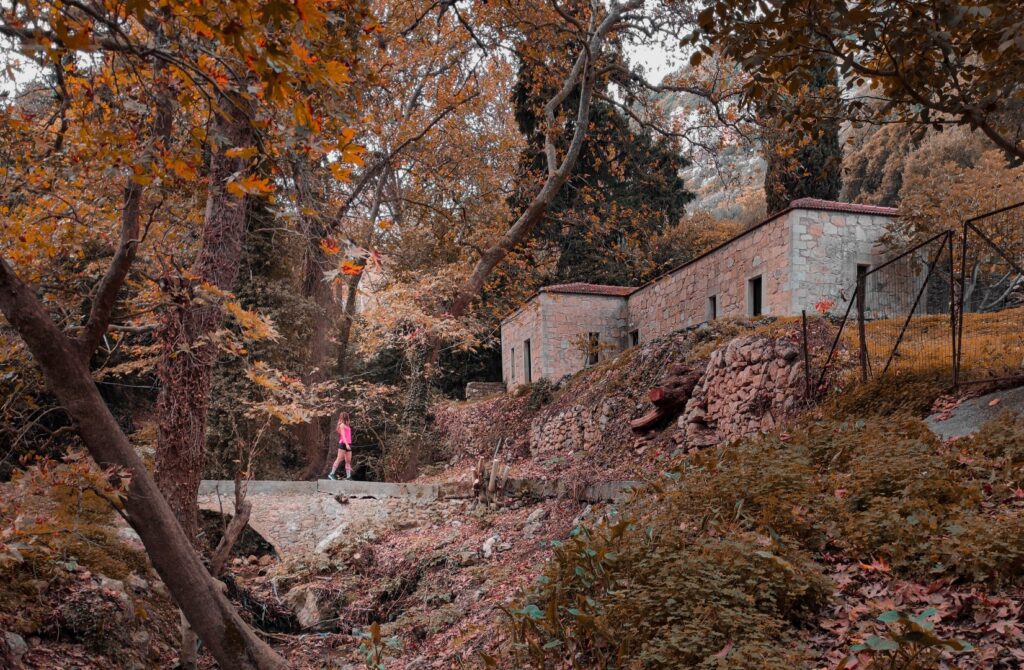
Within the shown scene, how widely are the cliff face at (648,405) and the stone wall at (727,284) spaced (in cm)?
206

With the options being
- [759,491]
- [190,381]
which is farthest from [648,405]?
[190,381]

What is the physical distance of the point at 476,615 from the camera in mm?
7465

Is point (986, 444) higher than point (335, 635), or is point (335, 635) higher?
point (986, 444)

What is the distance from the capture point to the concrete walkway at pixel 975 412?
22.1ft

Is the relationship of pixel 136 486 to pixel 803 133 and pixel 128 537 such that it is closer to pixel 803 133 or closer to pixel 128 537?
pixel 128 537

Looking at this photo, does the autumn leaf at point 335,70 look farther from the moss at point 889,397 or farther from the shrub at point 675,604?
the moss at point 889,397

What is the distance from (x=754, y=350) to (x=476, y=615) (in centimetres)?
572

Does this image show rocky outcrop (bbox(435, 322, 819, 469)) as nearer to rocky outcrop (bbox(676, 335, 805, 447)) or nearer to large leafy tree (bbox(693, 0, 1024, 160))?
rocky outcrop (bbox(676, 335, 805, 447))

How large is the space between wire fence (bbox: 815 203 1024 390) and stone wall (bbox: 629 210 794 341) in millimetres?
3869

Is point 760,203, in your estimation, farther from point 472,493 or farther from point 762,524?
point 762,524

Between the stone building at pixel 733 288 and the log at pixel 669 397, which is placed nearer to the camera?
the log at pixel 669 397

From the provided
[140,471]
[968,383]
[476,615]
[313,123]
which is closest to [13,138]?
[140,471]

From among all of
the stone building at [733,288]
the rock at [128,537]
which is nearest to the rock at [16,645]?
the rock at [128,537]

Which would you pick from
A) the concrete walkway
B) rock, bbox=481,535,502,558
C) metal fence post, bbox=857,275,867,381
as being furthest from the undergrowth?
rock, bbox=481,535,502,558
